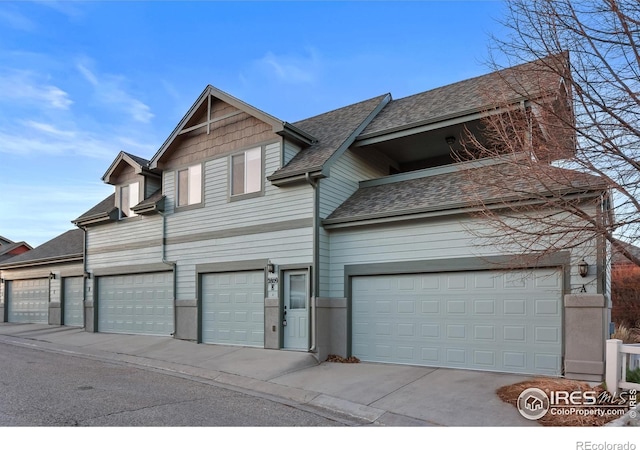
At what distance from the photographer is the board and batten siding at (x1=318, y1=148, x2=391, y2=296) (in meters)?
12.3

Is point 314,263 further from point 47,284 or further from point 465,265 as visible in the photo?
point 47,284

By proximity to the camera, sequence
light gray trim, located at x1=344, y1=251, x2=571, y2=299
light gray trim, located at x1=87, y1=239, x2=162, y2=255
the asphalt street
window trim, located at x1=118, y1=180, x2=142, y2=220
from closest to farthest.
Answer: the asphalt street → light gray trim, located at x1=344, y1=251, x2=571, y2=299 → light gray trim, located at x1=87, y1=239, x2=162, y2=255 → window trim, located at x1=118, y1=180, x2=142, y2=220

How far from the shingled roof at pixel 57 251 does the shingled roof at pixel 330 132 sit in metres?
11.8

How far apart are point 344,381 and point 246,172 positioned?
6.88 metres

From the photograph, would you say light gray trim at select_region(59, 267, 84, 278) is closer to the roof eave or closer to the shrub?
the roof eave

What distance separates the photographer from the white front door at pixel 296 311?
12094 millimetres

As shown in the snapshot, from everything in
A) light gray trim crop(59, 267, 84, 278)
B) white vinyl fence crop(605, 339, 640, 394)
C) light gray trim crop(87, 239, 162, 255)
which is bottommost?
white vinyl fence crop(605, 339, 640, 394)

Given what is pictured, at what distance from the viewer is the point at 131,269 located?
1686 centimetres

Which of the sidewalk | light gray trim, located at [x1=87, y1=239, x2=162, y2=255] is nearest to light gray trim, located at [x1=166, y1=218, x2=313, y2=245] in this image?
light gray trim, located at [x1=87, y1=239, x2=162, y2=255]

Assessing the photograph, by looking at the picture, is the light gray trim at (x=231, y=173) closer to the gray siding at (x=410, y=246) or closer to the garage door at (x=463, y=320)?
the gray siding at (x=410, y=246)

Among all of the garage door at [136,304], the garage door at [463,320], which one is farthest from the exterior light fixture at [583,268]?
the garage door at [136,304]

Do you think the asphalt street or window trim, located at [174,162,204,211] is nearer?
the asphalt street

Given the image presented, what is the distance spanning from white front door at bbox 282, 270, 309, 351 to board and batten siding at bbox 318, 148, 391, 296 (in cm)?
57

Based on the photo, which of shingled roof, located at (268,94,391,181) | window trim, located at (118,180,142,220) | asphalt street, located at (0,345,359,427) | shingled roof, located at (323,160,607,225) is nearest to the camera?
asphalt street, located at (0,345,359,427)
